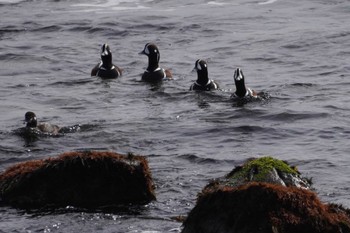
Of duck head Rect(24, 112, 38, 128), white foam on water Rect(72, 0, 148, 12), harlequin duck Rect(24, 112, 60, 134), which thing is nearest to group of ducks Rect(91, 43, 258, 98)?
harlequin duck Rect(24, 112, 60, 134)

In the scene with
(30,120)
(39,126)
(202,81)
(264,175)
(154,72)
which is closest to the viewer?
(264,175)

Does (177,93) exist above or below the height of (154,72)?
below

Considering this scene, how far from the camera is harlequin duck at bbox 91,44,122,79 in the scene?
983 inches

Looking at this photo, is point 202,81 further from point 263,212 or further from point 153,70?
point 263,212

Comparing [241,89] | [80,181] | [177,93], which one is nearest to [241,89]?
[241,89]

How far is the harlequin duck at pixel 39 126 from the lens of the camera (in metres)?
18.6

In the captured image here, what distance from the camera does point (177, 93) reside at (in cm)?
2339

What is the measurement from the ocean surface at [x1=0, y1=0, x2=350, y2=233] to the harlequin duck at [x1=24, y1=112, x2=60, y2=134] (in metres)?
0.28

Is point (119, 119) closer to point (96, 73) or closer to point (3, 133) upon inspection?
point (3, 133)

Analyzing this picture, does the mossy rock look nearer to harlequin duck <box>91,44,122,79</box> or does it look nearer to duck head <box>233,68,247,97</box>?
duck head <box>233,68,247,97</box>

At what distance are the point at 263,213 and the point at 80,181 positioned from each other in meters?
3.26

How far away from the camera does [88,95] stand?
2298 centimetres

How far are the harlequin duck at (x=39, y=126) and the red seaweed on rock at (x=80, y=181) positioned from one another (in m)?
5.21

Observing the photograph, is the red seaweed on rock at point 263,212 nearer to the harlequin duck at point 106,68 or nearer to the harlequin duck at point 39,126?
the harlequin duck at point 39,126
